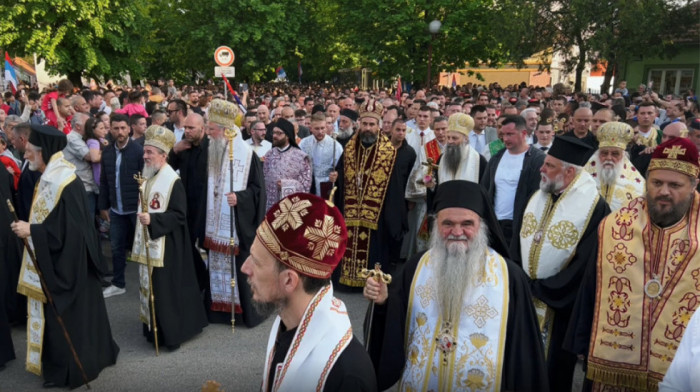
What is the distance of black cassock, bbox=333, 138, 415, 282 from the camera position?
7.29 m

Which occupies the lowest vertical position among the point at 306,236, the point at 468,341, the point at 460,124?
the point at 468,341

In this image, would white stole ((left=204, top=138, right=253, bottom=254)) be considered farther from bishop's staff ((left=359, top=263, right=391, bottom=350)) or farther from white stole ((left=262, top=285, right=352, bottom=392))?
white stole ((left=262, top=285, right=352, bottom=392))

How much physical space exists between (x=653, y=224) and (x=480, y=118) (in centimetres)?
624

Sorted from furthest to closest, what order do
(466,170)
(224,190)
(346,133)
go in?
1. (346,133)
2. (466,170)
3. (224,190)

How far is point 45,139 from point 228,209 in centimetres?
200

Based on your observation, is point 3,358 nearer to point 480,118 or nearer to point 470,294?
point 470,294

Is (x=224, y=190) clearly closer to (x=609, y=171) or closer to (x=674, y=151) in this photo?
(x=609, y=171)

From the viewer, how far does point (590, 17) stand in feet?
68.3

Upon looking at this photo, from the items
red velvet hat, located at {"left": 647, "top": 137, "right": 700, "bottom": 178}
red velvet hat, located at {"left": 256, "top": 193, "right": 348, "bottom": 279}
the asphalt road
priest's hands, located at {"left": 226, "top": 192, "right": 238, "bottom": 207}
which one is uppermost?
red velvet hat, located at {"left": 647, "top": 137, "right": 700, "bottom": 178}

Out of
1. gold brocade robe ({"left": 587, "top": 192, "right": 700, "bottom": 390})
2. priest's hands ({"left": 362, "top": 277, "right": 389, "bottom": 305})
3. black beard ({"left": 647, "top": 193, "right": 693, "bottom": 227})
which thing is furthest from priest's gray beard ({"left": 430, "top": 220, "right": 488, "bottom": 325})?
black beard ({"left": 647, "top": 193, "right": 693, "bottom": 227})

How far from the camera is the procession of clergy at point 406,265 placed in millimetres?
2348

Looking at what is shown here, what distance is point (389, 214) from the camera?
7.29 m

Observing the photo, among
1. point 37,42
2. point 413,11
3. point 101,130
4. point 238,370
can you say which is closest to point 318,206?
point 238,370

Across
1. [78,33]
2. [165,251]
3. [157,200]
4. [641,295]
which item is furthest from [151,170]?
[78,33]
